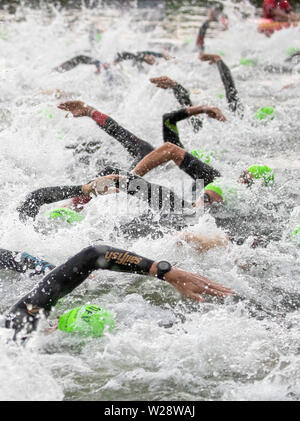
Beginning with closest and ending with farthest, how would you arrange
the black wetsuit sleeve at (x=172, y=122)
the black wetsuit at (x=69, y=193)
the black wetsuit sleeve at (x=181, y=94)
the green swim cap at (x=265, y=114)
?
the black wetsuit at (x=69, y=193), the black wetsuit sleeve at (x=172, y=122), the black wetsuit sleeve at (x=181, y=94), the green swim cap at (x=265, y=114)

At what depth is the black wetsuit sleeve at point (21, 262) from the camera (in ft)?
15.6

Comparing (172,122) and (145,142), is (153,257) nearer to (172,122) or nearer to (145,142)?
(145,142)

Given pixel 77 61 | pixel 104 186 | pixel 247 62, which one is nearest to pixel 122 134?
pixel 104 186

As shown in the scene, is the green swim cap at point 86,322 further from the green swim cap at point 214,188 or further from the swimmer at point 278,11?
the swimmer at point 278,11

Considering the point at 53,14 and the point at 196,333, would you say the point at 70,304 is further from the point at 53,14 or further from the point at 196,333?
the point at 53,14

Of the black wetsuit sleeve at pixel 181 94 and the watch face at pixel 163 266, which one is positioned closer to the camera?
the watch face at pixel 163 266

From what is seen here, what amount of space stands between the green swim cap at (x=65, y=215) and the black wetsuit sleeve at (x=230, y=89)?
164 inches

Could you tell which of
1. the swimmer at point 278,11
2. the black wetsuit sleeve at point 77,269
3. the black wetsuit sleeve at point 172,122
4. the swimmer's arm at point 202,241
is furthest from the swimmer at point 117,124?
the swimmer at point 278,11

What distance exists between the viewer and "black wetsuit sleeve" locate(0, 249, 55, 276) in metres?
4.77

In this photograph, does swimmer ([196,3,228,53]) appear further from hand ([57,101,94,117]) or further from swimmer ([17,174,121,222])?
swimmer ([17,174,121,222])

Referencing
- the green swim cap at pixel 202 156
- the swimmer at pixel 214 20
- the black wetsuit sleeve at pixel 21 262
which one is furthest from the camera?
the swimmer at pixel 214 20

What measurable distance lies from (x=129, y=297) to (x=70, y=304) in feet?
1.62

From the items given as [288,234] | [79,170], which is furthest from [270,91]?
[288,234]

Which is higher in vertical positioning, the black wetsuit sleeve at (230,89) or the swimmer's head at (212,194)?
the black wetsuit sleeve at (230,89)
